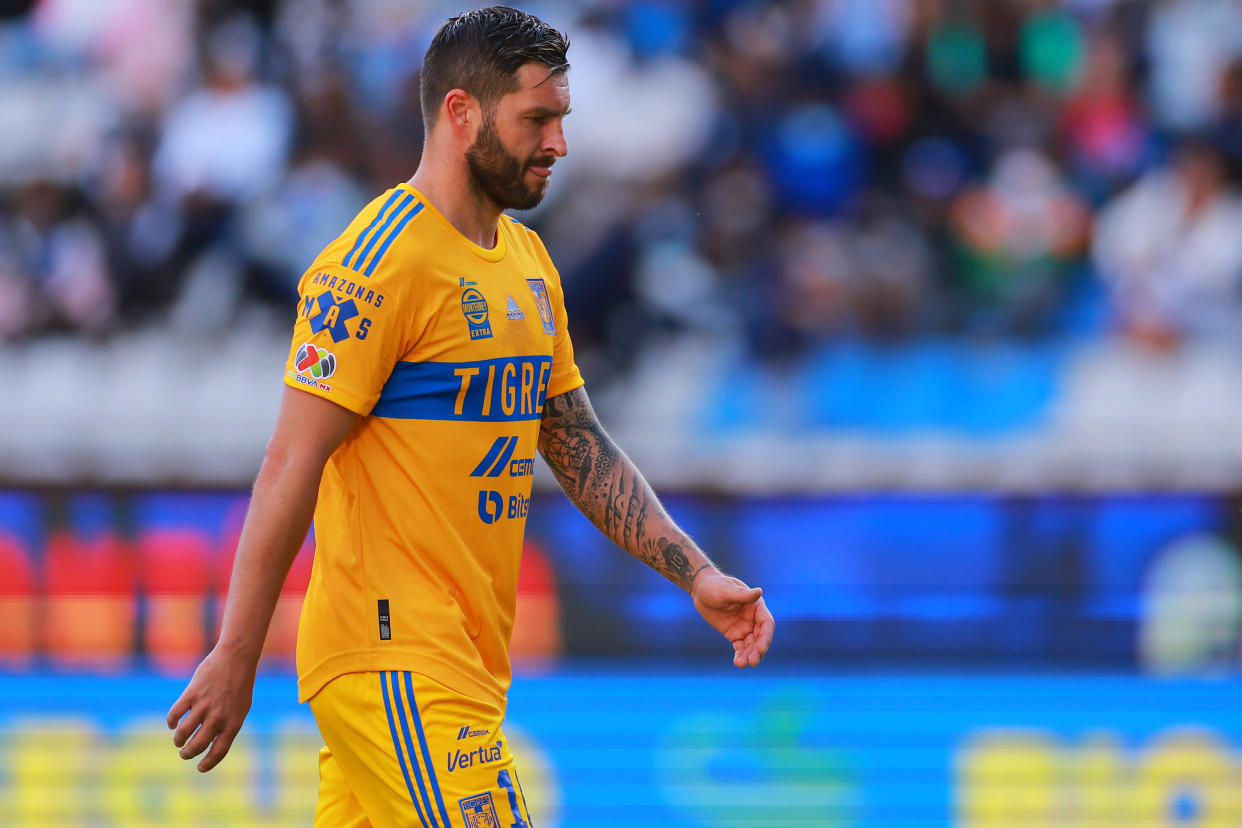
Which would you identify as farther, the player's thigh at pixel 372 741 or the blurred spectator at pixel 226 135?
the blurred spectator at pixel 226 135

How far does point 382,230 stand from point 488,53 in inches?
13.4

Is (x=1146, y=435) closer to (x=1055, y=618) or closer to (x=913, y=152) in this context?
(x=1055, y=618)

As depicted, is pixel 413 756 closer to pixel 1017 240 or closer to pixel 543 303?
pixel 543 303

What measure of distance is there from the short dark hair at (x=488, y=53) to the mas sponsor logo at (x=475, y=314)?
1.01ft

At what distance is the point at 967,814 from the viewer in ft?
18.3

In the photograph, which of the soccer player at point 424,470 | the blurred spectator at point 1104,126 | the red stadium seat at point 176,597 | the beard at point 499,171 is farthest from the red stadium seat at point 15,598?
the blurred spectator at point 1104,126

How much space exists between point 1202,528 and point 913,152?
2.65m

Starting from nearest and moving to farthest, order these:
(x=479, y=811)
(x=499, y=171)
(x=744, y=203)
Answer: (x=479, y=811) < (x=499, y=171) < (x=744, y=203)

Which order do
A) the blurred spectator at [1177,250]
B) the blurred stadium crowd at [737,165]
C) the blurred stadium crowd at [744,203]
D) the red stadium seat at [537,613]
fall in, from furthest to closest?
the blurred stadium crowd at [737,165]
the blurred spectator at [1177,250]
the blurred stadium crowd at [744,203]
the red stadium seat at [537,613]

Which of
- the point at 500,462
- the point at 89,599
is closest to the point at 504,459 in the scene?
the point at 500,462

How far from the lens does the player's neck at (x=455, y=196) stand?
8.54 ft

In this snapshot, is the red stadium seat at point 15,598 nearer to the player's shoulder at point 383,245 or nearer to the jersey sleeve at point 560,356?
the jersey sleeve at point 560,356

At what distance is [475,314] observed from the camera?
2.55 meters

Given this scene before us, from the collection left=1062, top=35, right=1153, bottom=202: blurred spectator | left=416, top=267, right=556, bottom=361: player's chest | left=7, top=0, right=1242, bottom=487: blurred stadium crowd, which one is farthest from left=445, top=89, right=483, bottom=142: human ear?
left=1062, top=35, right=1153, bottom=202: blurred spectator
